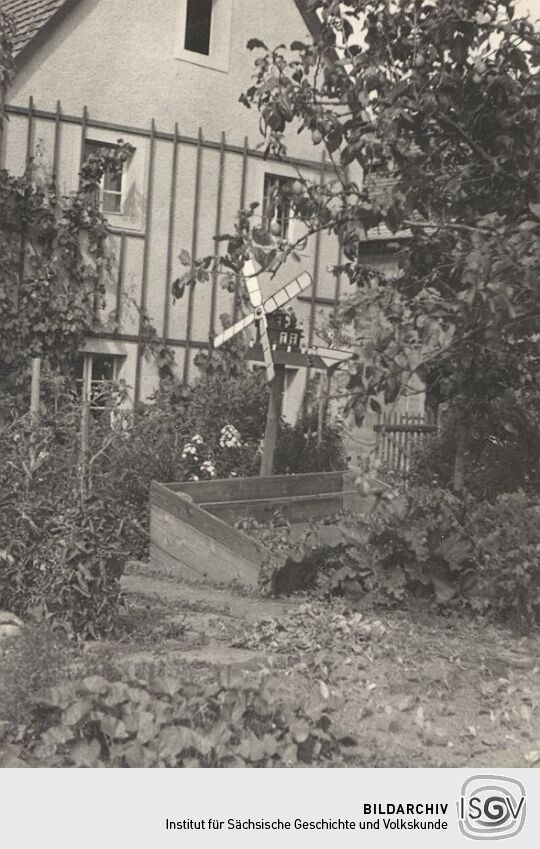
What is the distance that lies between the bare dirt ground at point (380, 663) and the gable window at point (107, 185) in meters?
6.98

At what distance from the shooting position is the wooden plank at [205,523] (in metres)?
7.52

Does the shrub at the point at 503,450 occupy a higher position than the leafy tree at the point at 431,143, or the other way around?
the leafy tree at the point at 431,143

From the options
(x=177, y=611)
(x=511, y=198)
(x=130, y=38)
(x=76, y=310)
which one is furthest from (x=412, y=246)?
(x=130, y=38)

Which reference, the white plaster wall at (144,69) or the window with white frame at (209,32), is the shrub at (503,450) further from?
the window with white frame at (209,32)

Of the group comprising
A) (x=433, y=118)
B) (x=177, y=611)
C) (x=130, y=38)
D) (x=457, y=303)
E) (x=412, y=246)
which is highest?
(x=130, y=38)

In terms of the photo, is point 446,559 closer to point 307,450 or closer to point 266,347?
point 266,347

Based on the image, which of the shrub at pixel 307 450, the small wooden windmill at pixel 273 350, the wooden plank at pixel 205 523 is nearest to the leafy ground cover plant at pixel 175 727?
the wooden plank at pixel 205 523

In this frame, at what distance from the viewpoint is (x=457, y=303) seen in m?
5.26

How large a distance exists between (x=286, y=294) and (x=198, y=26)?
520cm

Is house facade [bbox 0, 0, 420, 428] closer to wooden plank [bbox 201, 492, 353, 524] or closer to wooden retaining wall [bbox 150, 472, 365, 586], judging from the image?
wooden retaining wall [bbox 150, 472, 365, 586]

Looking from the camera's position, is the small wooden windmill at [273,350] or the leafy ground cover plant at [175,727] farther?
the small wooden windmill at [273,350]

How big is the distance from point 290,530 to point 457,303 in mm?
3753

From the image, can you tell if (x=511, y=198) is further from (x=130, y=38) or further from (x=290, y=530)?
(x=130, y=38)

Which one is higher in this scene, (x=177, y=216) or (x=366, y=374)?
(x=177, y=216)
